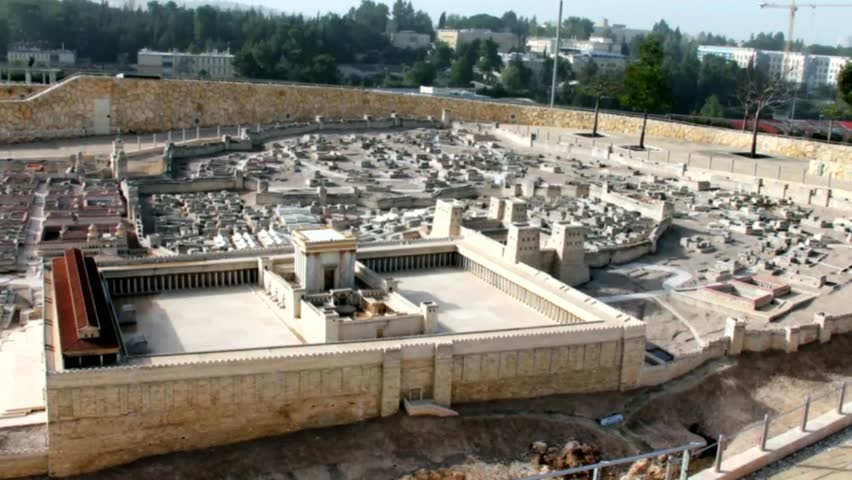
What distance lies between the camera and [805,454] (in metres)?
16.2

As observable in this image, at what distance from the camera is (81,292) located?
26.0 m

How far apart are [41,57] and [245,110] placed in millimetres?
29260

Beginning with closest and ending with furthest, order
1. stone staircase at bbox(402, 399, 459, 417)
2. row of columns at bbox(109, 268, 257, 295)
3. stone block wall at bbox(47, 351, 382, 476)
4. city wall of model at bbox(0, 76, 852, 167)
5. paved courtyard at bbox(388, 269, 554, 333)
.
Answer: stone block wall at bbox(47, 351, 382, 476) < stone staircase at bbox(402, 399, 459, 417) < paved courtyard at bbox(388, 269, 554, 333) < row of columns at bbox(109, 268, 257, 295) < city wall of model at bbox(0, 76, 852, 167)

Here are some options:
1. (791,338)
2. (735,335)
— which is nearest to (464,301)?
(735,335)

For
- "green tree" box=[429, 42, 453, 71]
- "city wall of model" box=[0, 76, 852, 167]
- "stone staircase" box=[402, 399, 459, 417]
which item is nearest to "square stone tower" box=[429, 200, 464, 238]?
"stone staircase" box=[402, 399, 459, 417]

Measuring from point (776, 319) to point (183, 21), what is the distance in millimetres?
92026

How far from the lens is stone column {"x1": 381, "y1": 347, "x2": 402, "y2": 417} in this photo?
25250mm

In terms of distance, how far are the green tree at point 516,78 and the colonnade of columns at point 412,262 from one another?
7496cm

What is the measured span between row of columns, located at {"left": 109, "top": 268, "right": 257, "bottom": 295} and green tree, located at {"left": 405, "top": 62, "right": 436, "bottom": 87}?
2953 inches

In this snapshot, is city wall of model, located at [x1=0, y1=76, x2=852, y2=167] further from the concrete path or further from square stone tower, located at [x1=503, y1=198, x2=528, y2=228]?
the concrete path

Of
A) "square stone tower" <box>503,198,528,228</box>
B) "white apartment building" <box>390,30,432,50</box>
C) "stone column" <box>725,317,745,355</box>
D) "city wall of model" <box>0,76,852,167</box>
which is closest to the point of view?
"stone column" <box>725,317,745,355</box>

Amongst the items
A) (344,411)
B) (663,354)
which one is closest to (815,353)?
(663,354)

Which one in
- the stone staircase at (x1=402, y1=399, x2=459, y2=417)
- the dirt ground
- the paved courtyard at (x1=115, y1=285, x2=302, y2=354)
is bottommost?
Answer: the dirt ground

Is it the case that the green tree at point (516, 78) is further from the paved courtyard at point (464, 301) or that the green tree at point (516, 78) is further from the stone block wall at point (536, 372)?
the stone block wall at point (536, 372)
